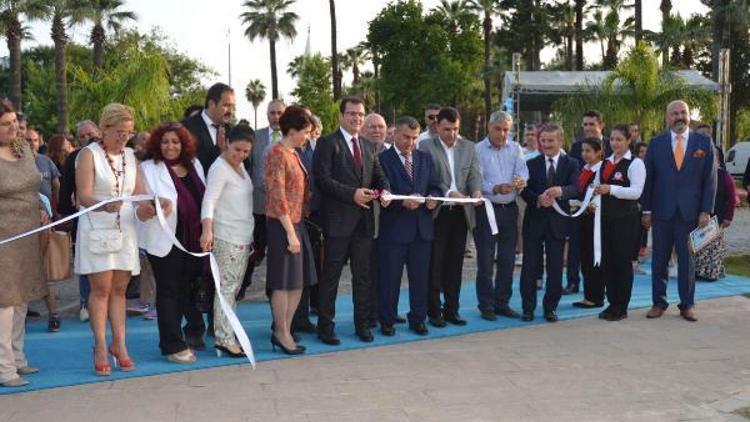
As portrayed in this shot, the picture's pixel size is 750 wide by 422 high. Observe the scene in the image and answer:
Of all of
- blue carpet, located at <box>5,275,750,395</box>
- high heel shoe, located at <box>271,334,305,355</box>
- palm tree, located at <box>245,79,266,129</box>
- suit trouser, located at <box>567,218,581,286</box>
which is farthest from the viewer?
palm tree, located at <box>245,79,266,129</box>

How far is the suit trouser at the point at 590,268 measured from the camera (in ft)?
27.9

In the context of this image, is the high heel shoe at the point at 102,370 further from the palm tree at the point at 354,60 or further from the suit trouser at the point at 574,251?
the palm tree at the point at 354,60

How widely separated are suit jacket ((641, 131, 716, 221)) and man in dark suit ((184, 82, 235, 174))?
4.01 meters

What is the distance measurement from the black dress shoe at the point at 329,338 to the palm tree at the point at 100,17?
105ft

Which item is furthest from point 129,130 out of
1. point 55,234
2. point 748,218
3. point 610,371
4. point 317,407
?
point 748,218

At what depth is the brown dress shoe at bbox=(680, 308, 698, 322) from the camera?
7.73 meters

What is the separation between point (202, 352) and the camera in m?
6.57

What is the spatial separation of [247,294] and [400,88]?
42416mm

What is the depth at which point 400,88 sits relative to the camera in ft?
167

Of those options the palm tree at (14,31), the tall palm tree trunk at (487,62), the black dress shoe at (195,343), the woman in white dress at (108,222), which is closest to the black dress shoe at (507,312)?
the black dress shoe at (195,343)

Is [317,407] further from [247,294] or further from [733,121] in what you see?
[733,121]

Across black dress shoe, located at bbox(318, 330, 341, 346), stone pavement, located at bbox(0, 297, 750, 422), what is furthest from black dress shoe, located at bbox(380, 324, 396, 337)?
black dress shoe, located at bbox(318, 330, 341, 346)

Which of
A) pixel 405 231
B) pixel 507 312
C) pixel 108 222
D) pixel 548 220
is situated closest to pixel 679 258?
pixel 548 220

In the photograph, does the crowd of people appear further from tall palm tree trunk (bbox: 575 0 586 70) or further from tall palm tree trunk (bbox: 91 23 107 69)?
tall palm tree trunk (bbox: 575 0 586 70)
